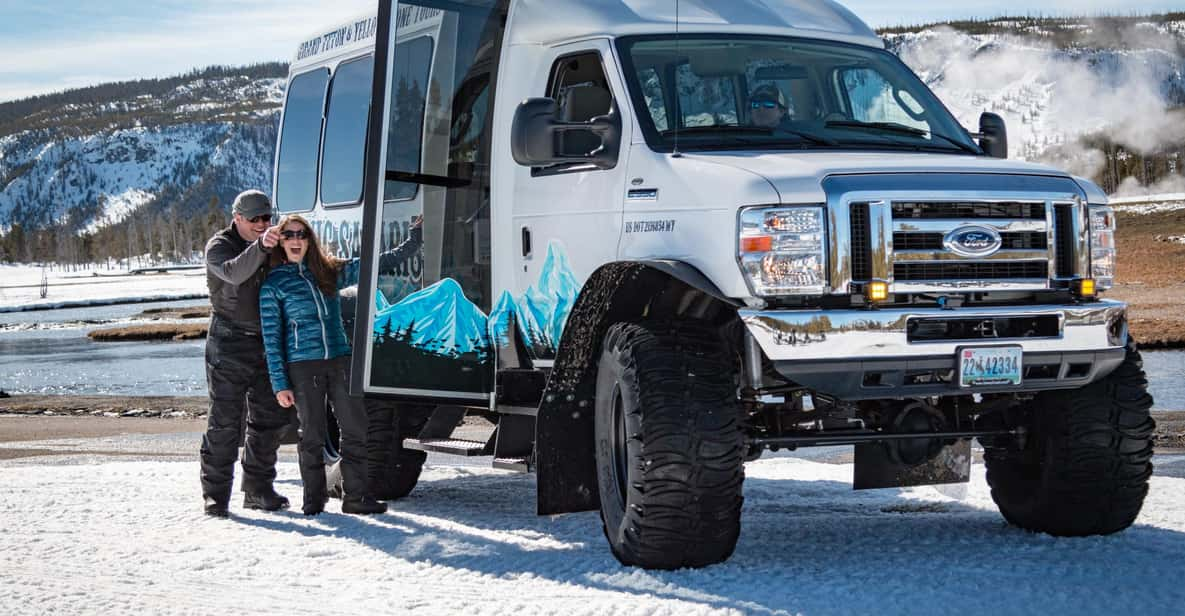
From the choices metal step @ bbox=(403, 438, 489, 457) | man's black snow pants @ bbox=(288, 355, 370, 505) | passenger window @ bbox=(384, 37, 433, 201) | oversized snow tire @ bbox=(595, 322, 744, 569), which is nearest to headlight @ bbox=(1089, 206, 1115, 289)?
oversized snow tire @ bbox=(595, 322, 744, 569)

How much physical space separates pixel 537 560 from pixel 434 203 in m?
2.10

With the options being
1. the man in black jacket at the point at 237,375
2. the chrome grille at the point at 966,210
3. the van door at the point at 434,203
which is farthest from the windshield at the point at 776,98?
the man in black jacket at the point at 237,375

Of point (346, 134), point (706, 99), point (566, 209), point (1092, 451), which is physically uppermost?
point (346, 134)

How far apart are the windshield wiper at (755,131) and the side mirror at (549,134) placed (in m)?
0.26

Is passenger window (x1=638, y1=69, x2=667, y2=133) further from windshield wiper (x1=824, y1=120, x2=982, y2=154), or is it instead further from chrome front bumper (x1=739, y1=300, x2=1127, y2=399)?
chrome front bumper (x1=739, y1=300, x2=1127, y2=399)

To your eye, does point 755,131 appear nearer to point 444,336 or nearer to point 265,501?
point 444,336

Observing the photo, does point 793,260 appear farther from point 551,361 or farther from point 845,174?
point 551,361

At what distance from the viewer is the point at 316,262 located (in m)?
8.32

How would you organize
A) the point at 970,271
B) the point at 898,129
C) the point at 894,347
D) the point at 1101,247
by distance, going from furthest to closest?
the point at 898,129
the point at 1101,247
the point at 970,271
the point at 894,347


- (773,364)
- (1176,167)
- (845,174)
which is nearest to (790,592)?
(773,364)

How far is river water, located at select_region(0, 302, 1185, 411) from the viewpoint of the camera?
1986cm

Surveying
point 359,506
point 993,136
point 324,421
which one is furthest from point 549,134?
point 359,506

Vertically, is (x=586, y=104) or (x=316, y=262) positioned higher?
(x=586, y=104)

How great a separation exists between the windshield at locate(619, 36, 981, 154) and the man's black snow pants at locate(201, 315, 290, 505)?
123 inches
